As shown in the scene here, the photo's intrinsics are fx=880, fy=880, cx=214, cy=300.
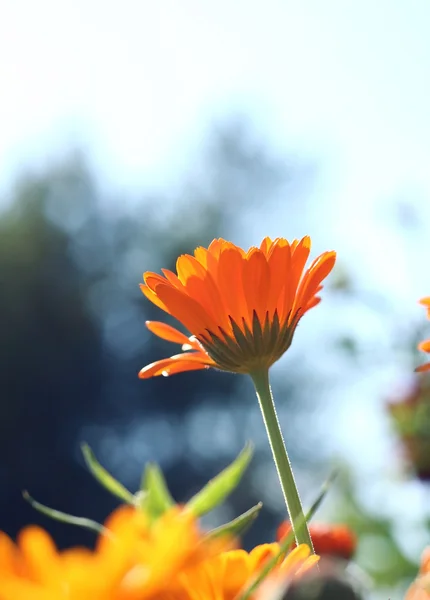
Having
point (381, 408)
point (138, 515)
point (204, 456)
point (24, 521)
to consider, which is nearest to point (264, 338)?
point (138, 515)

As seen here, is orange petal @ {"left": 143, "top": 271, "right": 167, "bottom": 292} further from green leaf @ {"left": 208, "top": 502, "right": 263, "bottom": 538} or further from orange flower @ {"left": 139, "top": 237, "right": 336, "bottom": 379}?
green leaf @ {"left": 208, "top": 502, "right": 263, "bottom": 538}

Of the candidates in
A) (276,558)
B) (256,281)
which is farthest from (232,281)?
(276,558)

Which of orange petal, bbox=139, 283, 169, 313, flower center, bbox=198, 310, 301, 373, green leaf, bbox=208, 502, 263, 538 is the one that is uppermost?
orange petal, bbox=139, 283, 169, 313

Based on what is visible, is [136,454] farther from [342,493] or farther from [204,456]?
[342,493]

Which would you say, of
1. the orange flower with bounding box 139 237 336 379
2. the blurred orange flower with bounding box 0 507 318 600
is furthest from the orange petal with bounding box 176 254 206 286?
the blurred orange flower with bounding box 0 507 318 600

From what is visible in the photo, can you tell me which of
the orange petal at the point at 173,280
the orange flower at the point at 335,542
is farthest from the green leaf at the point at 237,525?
the orange flower at the point at 335,542

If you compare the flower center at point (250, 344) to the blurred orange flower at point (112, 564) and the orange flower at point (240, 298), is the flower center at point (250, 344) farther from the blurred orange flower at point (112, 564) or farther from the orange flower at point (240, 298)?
the blurred orange flower at point (112, 564)

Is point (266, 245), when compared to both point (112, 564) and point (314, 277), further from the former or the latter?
point (112, 564)
